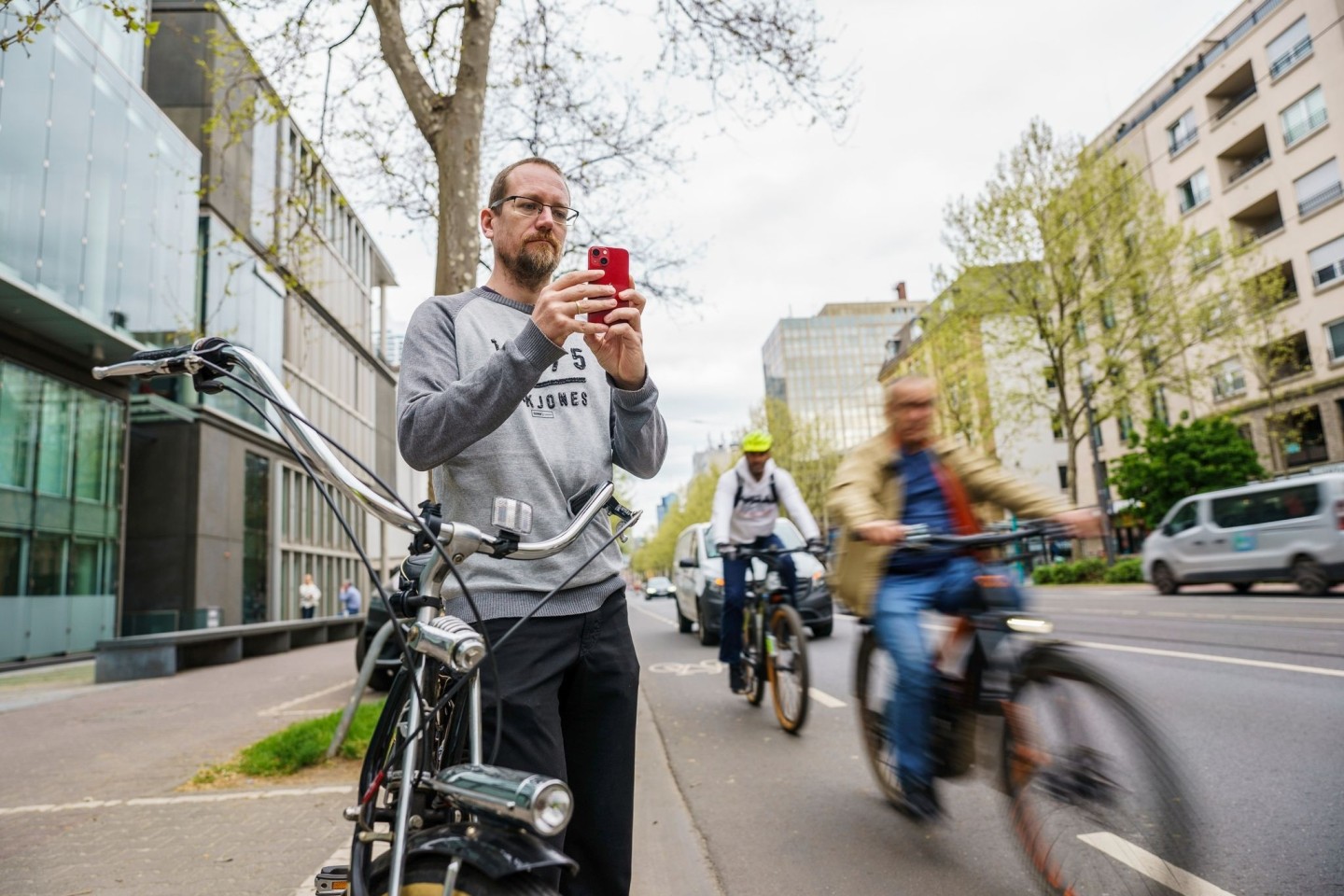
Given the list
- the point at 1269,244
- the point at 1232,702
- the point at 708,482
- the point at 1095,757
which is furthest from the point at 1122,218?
the point at 708,482

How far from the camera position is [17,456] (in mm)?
15406

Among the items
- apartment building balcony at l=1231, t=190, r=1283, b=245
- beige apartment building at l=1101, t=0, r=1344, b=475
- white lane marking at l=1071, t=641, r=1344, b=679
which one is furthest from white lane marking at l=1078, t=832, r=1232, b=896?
apartment building balcony at l=1231, t=190, r=1283, b=245

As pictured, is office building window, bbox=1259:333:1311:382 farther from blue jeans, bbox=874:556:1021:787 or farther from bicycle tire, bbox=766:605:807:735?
blue jeans, bbox=874:556:1021:787

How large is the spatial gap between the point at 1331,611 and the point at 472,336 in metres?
12.2

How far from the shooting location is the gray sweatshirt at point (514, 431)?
1.66m

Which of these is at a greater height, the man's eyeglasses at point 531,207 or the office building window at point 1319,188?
the office building window at point 1319,188

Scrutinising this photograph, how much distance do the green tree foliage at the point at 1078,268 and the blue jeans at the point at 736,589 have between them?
21.1 meters

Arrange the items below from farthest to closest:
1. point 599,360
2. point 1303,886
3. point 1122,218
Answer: point 1122,218 < point 1303,886 < point 599,360

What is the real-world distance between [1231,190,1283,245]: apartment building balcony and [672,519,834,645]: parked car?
29326 millimetres

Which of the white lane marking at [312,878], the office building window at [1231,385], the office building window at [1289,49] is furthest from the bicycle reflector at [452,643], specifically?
the office building window at [1289,49]

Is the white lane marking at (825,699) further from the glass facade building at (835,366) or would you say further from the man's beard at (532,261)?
the glass facade building at (835,366)

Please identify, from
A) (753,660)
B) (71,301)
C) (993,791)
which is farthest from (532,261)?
(71,301)

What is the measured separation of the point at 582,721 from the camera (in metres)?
1.89

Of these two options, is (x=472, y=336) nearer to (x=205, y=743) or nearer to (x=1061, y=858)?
(x=1061, y=858)
